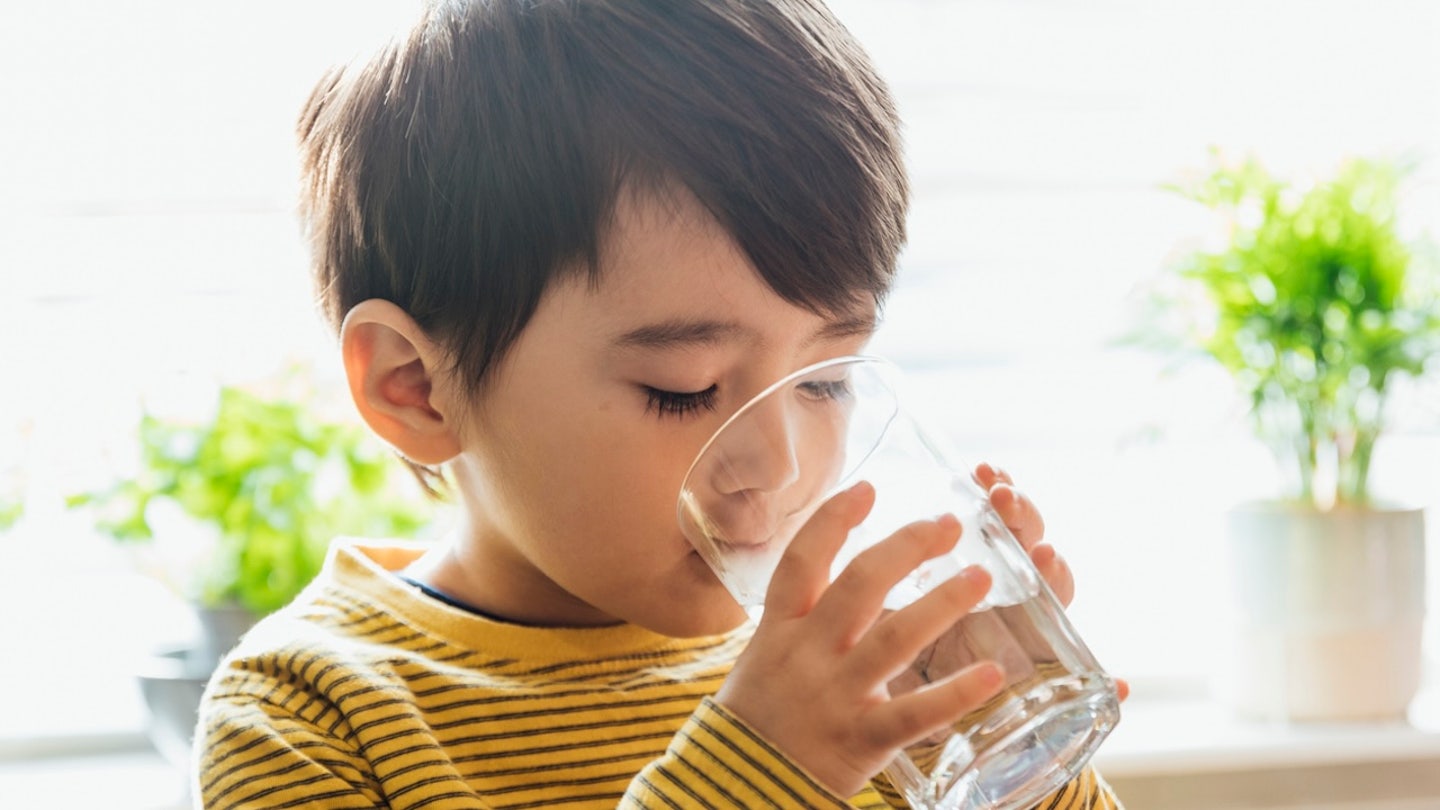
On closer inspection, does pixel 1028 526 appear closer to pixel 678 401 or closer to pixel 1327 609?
pixel 678 401

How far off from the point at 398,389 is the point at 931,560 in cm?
44

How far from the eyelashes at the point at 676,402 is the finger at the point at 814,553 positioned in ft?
0.49

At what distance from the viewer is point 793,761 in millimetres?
785

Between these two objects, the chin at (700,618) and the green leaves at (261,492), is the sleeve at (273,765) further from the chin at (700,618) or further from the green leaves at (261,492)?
the green leaves at (261,492)

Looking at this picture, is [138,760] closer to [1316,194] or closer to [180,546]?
[180,546]

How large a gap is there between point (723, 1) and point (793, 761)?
0.46m

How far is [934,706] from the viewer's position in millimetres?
719

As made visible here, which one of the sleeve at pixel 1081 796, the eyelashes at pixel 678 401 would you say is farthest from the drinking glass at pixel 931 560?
the sleeve at pixel 1081 796

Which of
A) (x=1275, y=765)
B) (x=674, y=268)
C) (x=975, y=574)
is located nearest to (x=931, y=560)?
(x=975, y=574)

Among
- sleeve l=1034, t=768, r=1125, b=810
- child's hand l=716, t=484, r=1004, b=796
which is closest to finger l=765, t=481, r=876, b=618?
child's hand l=716, t=484, r=1004, b=796

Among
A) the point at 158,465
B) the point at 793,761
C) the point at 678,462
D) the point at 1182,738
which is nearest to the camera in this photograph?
the point at 793,761

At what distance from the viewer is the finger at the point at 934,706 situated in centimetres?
71

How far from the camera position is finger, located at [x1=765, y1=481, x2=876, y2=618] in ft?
2.49

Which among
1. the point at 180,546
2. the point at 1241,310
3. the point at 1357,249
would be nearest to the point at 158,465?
the point at 180,546
